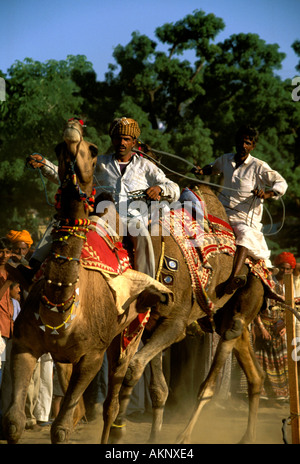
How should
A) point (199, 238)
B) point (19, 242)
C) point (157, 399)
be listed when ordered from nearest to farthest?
point (157, 399)
point (199, 238)
point (19, 242)

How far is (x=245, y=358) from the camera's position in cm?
900

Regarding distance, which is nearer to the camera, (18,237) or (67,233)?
(67,233)

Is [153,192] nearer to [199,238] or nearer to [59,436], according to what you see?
[199,238]

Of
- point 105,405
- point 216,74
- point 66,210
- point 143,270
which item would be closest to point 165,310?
point 143,270

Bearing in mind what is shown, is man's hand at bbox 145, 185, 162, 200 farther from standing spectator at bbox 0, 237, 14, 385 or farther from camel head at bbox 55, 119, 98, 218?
standing spectator at bbox 0, 237, 14, 385

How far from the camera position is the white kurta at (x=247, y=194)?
869cm

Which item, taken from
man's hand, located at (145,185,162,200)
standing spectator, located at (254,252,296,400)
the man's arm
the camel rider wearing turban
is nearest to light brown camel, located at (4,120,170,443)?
the camel rider wearing turban

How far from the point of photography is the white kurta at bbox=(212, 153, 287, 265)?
8.69 m

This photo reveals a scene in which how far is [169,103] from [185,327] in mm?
14501

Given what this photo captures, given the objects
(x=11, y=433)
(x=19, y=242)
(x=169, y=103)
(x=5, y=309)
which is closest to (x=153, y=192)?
(x=11, y=433)

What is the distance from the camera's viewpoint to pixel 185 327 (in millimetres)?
7727

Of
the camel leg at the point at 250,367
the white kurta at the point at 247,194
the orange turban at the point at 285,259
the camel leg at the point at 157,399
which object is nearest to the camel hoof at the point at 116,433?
the camel leg at the point at 157,399
